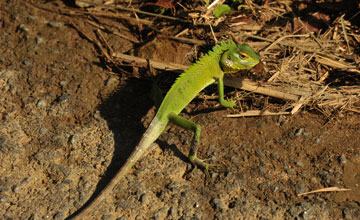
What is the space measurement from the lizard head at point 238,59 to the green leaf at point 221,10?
2.57 feet

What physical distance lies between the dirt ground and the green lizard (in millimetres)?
176

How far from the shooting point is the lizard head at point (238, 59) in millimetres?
4746

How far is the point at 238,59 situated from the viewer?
189 inches

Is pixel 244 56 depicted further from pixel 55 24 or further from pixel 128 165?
pixel 55 24

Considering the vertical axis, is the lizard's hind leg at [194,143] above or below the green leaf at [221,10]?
below

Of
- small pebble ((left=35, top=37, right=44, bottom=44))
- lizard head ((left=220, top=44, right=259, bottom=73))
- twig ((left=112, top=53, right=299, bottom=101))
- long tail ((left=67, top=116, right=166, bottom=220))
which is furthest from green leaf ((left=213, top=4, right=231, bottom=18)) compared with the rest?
small pebble ((left=35, top=37, right=44, bottom=44))

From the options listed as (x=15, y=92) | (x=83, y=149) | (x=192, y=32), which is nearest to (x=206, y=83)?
(x=192, y=32)

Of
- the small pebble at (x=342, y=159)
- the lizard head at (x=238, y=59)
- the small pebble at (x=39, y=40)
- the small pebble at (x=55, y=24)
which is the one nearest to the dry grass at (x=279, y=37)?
the small pebble at (x=55, y=24)

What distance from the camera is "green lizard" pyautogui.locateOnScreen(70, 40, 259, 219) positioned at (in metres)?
4.29

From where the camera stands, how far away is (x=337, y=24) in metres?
5.55

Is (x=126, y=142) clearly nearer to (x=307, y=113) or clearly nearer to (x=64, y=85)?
(x=64, y=85)

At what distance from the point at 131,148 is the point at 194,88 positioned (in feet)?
3.60

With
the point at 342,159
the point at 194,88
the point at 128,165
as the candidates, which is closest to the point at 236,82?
the point at 194,88

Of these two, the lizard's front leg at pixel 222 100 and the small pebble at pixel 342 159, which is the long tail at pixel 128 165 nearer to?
the lizard's front leg at pixel 222 100
